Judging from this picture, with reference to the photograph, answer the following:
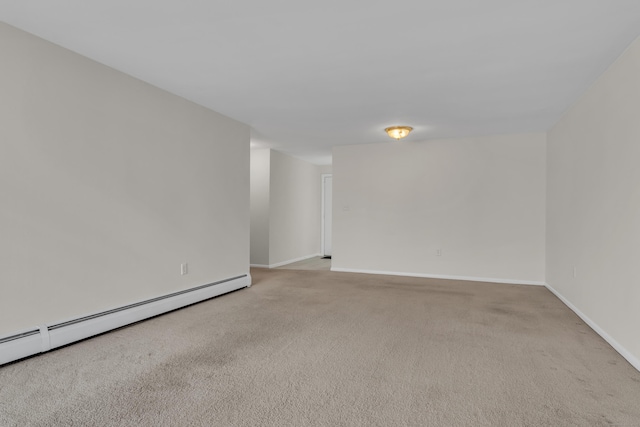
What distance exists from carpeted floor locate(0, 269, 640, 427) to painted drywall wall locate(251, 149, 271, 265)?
9.98 feet

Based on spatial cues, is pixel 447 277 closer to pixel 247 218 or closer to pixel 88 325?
pixel 247 218

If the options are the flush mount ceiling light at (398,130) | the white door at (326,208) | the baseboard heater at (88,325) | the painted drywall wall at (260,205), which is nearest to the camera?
the baseboard heater at (88,325)

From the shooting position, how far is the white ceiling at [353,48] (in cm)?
220

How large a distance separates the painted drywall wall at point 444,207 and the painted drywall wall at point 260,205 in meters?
1.29

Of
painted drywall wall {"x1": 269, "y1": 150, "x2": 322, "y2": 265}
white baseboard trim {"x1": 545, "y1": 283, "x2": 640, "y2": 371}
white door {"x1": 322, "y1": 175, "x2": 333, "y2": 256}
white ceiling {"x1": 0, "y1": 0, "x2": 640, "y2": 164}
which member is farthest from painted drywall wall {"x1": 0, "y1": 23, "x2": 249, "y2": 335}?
white door {"x1": 322, "y1": 175, "x2": 333, "y2": 256}

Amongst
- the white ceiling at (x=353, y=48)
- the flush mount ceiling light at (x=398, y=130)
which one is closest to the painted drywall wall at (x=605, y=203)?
the white ceiling at (x=353, y=48)

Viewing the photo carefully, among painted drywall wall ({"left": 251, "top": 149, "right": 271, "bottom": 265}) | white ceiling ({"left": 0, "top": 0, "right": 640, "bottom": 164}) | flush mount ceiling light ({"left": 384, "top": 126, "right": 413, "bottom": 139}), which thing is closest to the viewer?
white ceiling ({"left": 0, "top": 0, "right": 640, "bottom": 164})

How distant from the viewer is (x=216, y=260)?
4488mm

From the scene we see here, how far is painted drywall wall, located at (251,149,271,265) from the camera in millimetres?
6816

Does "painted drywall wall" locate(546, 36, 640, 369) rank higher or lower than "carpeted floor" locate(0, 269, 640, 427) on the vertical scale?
higher

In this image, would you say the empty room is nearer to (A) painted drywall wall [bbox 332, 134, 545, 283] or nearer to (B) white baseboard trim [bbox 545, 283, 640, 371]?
(B) white baseboard trim [bbox 545, 283, 640, 371]

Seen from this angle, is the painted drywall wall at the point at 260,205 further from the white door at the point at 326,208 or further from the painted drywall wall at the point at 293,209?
the white door at the point at 326,208

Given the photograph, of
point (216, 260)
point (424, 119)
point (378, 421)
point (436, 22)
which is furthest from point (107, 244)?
point (424, 119)

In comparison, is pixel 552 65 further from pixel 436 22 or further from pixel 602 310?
pixel 602 310
